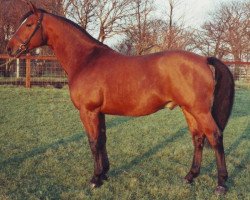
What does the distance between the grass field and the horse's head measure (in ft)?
5.30

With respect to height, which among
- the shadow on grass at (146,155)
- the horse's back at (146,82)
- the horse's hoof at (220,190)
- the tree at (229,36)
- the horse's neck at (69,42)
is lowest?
the horse's hoof at (220,190)

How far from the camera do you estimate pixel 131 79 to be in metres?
4.11

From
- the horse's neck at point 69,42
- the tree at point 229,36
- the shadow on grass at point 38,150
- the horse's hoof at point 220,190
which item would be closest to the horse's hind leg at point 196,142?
the horse's hoof at point 220,190

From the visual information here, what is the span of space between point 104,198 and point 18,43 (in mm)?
2176

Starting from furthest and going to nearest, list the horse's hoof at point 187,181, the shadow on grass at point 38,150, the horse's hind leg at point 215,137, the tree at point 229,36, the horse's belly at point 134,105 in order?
the tree at point 229,36
the shadow on grass at point 38,150
the horse's hoof at point 187,181
the horse's belly at point 134,105
the horse's hind leg at point 215,137

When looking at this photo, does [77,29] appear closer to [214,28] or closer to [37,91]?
[37,91]

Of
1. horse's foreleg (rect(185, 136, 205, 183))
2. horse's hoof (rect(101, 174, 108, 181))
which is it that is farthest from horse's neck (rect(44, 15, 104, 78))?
horse's foreleg (rect(185, 136, 205, 183))

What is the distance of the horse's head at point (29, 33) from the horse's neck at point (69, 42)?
9 centimetres

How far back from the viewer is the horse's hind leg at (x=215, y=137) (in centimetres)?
390

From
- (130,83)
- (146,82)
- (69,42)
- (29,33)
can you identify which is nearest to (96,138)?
(130,83)

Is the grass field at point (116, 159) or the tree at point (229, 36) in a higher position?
the tree at point (229, 36)

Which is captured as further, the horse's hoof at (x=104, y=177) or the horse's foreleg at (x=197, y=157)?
the horse's foreleg at (x=197, y=157)

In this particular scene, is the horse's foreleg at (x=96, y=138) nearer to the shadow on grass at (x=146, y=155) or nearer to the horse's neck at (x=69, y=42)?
the shadow on grass at (x=146, y=155)

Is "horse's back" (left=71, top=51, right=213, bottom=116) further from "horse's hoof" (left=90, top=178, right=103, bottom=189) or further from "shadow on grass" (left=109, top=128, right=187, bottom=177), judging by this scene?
"shadow on grass" (left=109, top=128, right=187, bottom=177)
